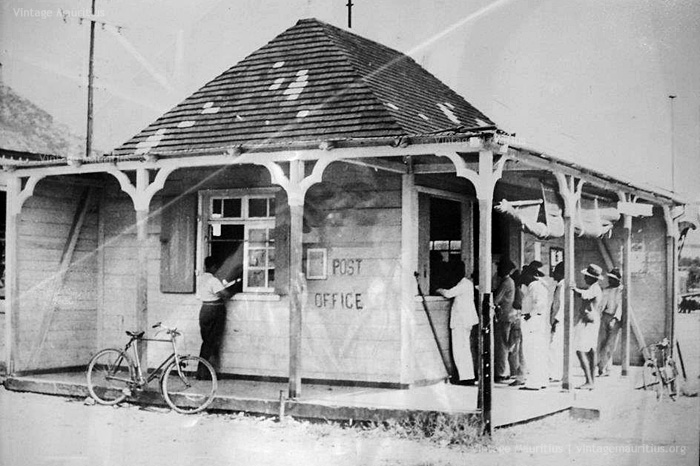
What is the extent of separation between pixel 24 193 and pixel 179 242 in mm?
2260

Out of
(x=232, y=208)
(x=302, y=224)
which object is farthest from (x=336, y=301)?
(x=232, y=208)

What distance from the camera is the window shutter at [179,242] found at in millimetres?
14188

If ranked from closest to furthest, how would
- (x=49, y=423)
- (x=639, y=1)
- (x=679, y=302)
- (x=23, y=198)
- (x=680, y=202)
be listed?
1. (x=639, y=1)
2. (x=49, y=423)
3. (x=23, y=198)
4. (x=680, y=202)
5. (x=679, y=302)

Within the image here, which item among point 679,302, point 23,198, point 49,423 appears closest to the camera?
point 49,423

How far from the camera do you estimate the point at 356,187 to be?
43.1 feet

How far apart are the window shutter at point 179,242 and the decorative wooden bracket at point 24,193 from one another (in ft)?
6.04

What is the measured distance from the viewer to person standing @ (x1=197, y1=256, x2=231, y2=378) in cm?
1343

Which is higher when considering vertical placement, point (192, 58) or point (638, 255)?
point (192, 58)

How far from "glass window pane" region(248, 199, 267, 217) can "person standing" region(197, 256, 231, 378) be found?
0.86 meters

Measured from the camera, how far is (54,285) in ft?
48.3

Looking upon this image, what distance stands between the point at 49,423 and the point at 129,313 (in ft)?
11.7

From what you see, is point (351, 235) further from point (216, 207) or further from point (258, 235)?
point (216, 207)

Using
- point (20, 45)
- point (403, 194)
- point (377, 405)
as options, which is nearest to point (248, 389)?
point (377, 405)

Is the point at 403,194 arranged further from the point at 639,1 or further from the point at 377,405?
the point at 639,1
